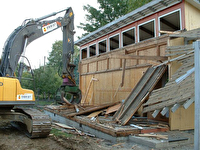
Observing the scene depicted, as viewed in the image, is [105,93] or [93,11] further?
[93,11]

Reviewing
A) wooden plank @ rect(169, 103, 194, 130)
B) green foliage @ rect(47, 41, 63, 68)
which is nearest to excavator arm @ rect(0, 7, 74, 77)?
wooden plank @ rect(169, 103, 194, 130)

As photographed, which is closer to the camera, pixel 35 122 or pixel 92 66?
pixel 35 122

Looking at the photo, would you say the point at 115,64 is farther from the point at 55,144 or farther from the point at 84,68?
the point at 55,144

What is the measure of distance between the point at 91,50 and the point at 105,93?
170 inches

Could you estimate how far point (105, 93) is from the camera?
13.0m

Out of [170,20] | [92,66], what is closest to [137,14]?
[170,20]

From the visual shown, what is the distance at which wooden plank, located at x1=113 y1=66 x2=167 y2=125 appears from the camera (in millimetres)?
8096

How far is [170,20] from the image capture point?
10.4 meters

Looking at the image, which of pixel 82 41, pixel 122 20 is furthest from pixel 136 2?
pixel 122 20

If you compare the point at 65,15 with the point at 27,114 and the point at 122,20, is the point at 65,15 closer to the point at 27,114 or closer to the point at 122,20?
the point at 122,20

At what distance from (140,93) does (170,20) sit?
444 centimetres

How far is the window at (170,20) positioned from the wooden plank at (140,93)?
287 centimetres

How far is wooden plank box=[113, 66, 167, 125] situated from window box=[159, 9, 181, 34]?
2869 mm

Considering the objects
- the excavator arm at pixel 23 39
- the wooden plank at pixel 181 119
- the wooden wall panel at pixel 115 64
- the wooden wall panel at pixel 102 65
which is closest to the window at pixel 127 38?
the wooden wall panel at pixel 115 64
